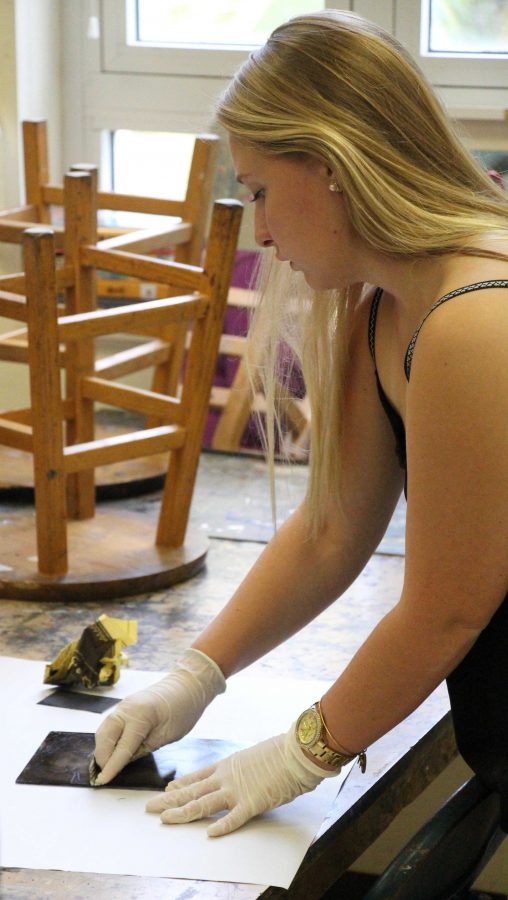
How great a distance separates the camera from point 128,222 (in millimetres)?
2332

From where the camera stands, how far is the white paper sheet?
82 cm

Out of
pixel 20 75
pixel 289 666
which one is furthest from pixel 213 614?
pixel 20 75

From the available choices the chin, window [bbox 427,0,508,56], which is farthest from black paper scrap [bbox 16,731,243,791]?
window [bbox 427,0,508,56]

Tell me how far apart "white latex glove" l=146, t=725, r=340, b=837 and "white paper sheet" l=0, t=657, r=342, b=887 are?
0.01 m

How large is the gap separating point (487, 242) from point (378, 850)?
2.15 feet

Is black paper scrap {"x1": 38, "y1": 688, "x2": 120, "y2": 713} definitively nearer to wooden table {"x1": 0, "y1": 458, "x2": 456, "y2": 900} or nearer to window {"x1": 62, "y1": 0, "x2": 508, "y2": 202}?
wooden table {"x1": 0, "y1": 458, "x2": 456, "y2": 900}

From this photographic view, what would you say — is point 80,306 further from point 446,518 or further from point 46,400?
point 446,518

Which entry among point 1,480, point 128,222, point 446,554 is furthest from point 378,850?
point 128,222

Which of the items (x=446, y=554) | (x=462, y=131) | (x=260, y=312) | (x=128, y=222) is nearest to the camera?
(x=446, y=554)

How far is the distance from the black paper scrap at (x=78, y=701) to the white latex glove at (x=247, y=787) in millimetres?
172

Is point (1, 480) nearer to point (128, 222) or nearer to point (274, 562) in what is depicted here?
point (274, 562)

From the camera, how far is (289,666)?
118 centimetres

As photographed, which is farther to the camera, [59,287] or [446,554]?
[59,287]

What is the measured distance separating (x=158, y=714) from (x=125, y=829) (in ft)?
0.40
